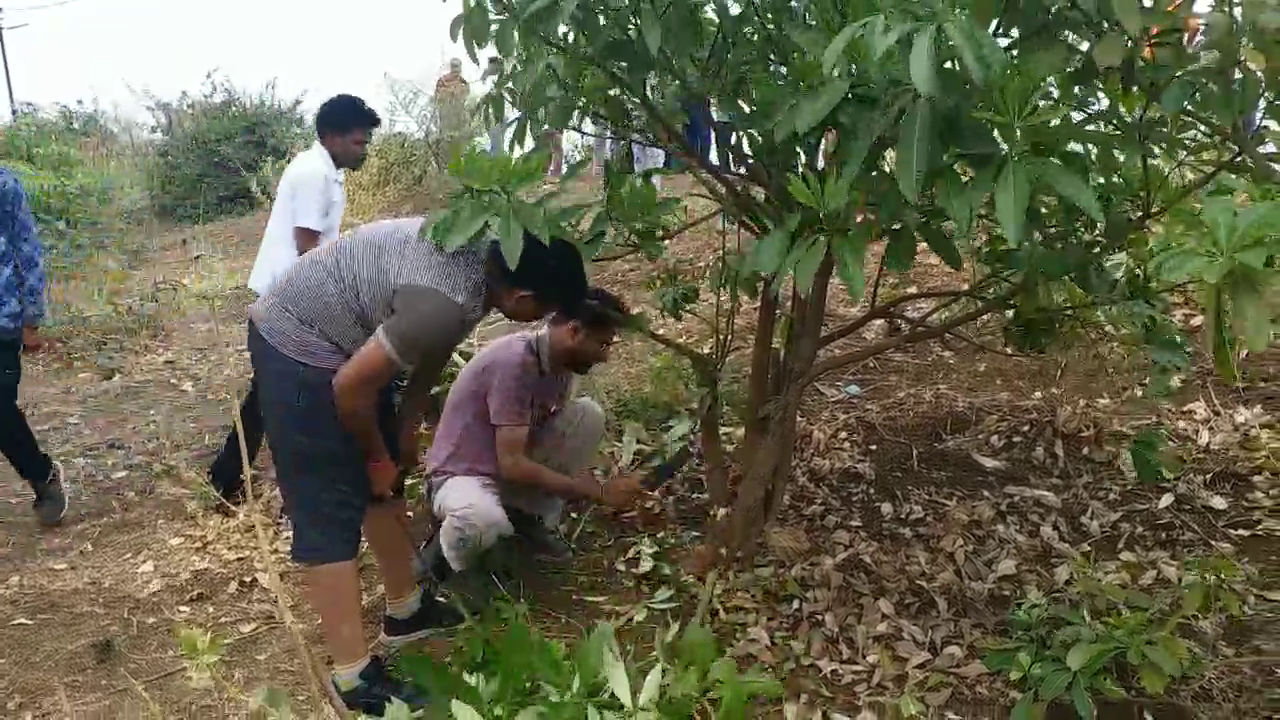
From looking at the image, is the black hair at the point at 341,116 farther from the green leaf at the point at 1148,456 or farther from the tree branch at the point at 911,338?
the green leaf at the point at 1148,456

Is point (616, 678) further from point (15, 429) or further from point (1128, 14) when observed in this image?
point (15, 429)

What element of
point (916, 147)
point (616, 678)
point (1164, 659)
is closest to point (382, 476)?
point (616, 678)

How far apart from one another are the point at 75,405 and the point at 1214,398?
14.9ft

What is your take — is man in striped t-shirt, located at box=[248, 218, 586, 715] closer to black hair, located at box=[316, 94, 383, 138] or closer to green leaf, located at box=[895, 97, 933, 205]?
green leaf, located at box=[895, 97, 933, 205]

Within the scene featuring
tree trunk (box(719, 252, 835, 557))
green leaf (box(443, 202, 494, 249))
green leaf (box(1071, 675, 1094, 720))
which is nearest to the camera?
green leaf (box(443, 202, 494, 249))

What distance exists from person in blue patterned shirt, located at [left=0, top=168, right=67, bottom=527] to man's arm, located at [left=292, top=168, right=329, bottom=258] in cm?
84

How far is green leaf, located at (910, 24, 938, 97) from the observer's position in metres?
1.29

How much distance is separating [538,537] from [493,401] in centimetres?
55

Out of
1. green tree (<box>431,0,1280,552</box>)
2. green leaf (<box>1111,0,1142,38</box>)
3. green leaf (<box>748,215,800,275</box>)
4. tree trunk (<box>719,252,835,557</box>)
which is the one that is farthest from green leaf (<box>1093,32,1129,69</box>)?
tree trunk (<box>719,252,835,557</box>)

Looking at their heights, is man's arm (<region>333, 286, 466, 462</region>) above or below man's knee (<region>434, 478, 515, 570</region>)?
above

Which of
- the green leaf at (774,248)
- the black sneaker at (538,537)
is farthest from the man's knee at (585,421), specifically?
the green leaf at (774,248)

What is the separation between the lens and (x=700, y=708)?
2.23 meters

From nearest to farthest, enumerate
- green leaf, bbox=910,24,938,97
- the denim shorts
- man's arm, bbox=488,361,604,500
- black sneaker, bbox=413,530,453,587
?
green leaf, bbox=910,24,938,97 < the denim shorts < man's arm, bbox=488,361,604,500 < black sneaker, bbox=413,530,453,587

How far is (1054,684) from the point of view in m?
2.07
